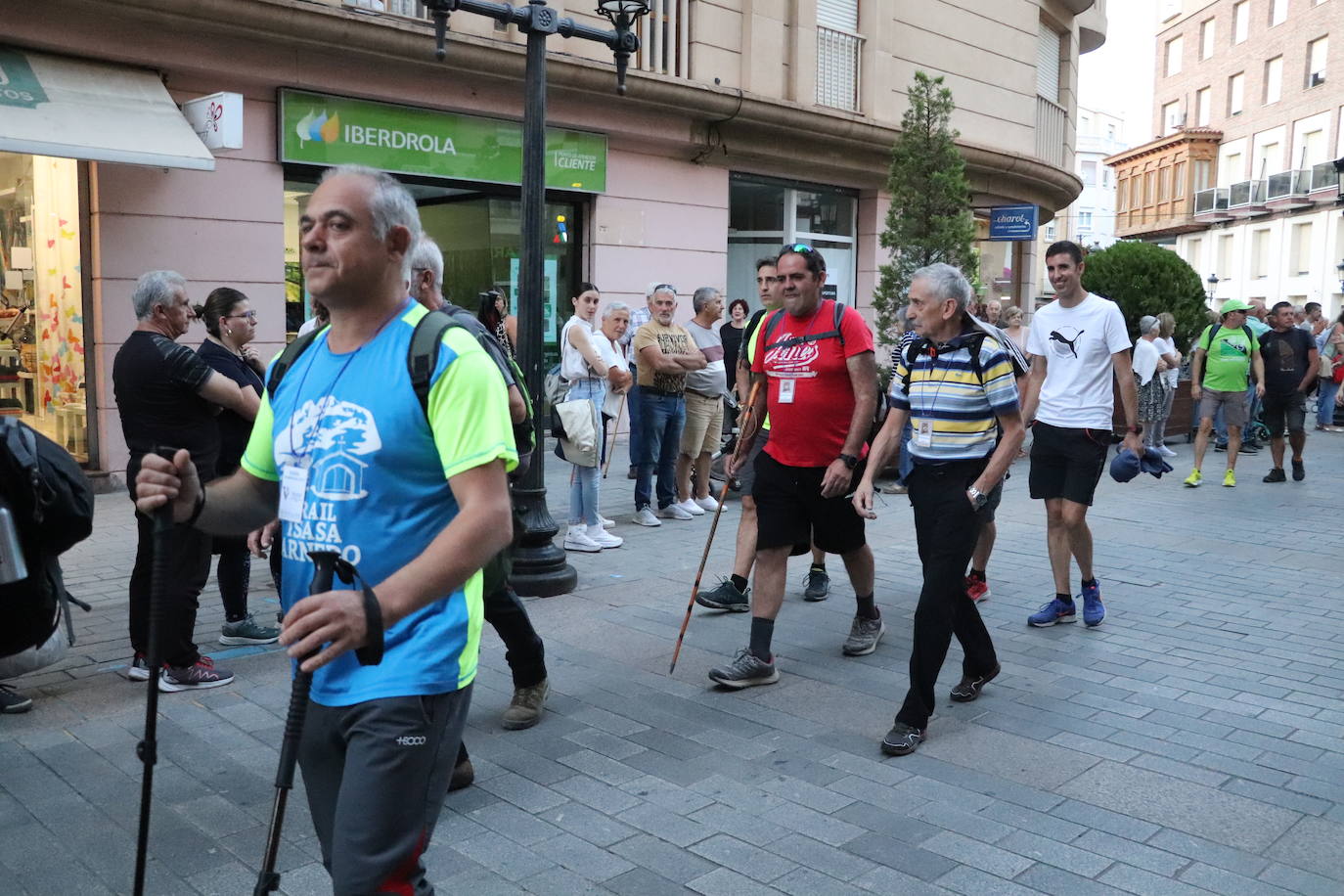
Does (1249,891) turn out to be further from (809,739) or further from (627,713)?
(627,713)

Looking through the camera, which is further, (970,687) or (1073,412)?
(1073,412)

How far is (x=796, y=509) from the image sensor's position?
549cm

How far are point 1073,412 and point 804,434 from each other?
193cm

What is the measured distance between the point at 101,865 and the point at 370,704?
1842mm

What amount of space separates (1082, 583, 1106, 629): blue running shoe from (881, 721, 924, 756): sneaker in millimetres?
2330

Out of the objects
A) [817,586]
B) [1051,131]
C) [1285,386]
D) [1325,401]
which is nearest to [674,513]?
[817,586]

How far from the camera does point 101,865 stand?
11.6 ft

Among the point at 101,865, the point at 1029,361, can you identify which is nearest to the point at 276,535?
the point at 101,865

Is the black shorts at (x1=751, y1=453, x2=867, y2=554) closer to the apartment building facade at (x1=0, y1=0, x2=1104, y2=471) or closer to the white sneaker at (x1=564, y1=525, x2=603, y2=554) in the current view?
the white sneaker at (x1=564, y1=525, x2=603, y2=554)

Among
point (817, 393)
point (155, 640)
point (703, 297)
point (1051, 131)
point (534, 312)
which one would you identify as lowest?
point (155, 640)

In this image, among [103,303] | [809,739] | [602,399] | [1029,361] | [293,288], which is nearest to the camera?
[809,739]

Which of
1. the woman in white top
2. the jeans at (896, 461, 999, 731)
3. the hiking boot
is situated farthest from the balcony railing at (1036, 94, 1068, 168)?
the hiking boot

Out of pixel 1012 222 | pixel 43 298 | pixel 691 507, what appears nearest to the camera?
pixel 691 507

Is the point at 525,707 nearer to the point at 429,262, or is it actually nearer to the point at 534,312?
the point at 429,262
